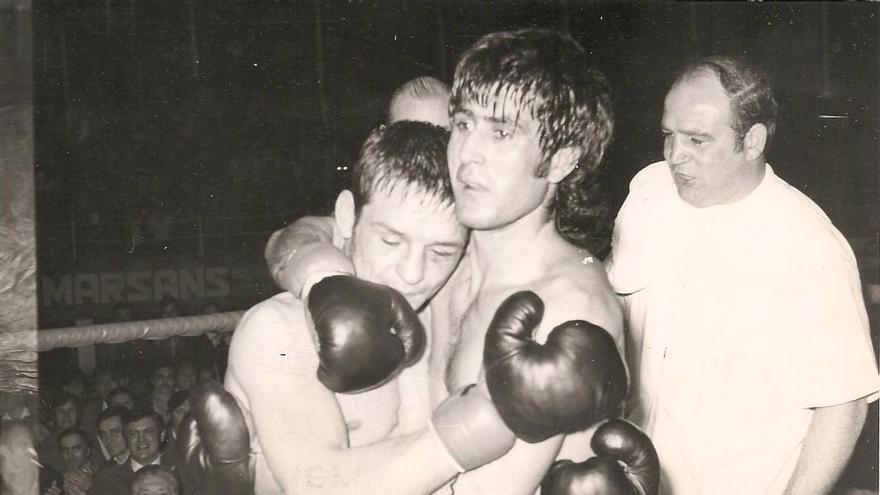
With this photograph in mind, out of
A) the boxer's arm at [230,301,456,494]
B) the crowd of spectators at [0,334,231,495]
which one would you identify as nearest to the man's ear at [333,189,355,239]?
the boxer's arm at [230,301,456,494]

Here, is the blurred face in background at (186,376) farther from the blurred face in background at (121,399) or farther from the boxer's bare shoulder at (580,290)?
the boxer's bare shoulder at (580,290)

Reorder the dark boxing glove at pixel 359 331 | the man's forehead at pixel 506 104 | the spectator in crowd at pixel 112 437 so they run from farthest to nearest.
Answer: the spectator in crowd at pixel 112 437 → the man's forehead at pixel 506 104 → the dark boxing glove at pixel 359 331

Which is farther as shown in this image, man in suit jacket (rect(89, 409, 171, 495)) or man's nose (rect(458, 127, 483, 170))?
man in suit jacket (rect(89, 409, 171, 495))

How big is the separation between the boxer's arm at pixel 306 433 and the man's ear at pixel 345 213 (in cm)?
27

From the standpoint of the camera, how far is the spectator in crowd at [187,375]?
2.25 m

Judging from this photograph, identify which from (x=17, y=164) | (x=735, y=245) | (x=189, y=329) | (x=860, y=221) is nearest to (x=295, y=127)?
(x=189, y=329)

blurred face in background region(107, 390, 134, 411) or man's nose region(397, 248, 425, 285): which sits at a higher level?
man's nose region(397, 248, 425, 285)

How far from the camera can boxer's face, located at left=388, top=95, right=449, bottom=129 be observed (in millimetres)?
2221

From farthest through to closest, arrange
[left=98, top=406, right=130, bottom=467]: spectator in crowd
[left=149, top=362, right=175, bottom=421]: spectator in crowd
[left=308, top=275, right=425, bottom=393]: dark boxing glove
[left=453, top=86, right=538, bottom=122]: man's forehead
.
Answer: [left=98, top=406, right=130, bottom=467]: spectator in crowd, [left=149, top=362, right=175, bottom=421]: spectator in crowd, [left=453, top=86, right=538, bottom=122]: man's forehead, [left=308, top=275, right=425, bottom=393]: dark boxing glove

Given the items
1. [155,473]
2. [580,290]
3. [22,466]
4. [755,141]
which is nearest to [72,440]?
[22,466]

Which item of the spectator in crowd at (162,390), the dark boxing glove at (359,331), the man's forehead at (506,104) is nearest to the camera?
the dark boxing glove at (359,331)

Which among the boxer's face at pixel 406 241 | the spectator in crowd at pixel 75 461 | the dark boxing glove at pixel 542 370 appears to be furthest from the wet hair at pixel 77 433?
the dark boxing glove at pixel 542 370

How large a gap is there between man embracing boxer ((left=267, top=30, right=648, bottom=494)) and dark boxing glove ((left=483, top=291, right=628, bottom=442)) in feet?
0.09

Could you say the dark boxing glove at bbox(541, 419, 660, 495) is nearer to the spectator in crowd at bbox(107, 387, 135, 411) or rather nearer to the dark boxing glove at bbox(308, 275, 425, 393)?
the dark boxing glove at bbox(308, 275, 425, 393)
